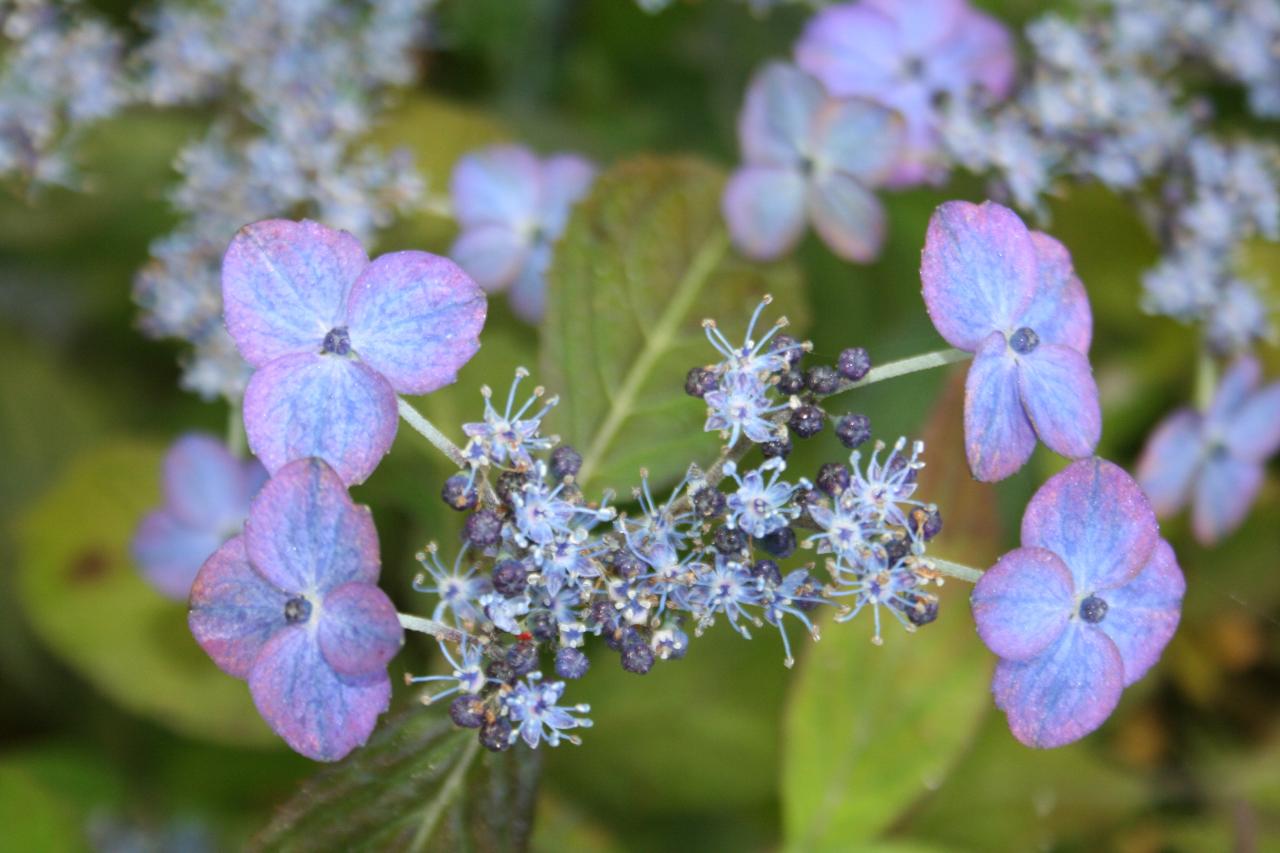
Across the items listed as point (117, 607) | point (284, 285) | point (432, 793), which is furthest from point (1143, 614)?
point (117, 607)

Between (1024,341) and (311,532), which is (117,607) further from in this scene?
(1024,341)

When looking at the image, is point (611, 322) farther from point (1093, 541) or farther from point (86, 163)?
point (86, 163)

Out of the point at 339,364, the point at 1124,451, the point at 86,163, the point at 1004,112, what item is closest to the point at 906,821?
the point at 1124,451

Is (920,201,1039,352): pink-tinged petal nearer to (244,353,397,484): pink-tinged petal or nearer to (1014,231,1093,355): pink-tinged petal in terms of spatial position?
(1014,231,1093,355): pink-tinged petal

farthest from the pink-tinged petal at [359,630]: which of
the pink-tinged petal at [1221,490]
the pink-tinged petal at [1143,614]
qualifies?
the pink-tinged petal at [1221,490]

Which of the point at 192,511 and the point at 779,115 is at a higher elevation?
the point at 779,115

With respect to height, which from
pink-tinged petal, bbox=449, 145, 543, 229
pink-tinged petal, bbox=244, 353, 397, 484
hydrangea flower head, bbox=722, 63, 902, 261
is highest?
hydrangea flower head, bbox=722, 63, 902, 261

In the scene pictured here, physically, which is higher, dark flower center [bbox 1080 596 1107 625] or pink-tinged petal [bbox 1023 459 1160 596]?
pink-tinged petal [bbox 1023 459 1160 596]

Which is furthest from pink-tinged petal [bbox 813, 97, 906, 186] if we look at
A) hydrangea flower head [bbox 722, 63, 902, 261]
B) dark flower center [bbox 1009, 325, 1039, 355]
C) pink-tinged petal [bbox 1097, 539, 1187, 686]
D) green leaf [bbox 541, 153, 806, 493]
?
pink-tinged petal [bbox 1097, 539, 1187, 686]
